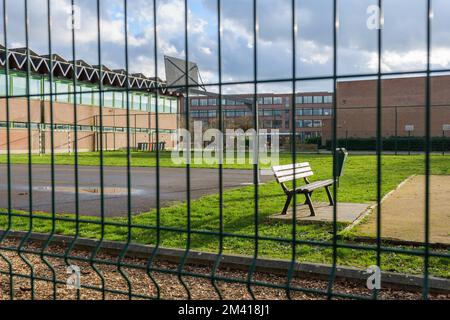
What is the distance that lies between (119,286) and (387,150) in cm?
3240

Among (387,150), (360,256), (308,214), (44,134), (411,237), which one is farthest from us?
(387,150)

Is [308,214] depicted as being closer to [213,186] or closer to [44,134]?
[213,186]

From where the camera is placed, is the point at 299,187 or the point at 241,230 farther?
the point at 299,187

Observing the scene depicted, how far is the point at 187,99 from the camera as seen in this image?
2496mm

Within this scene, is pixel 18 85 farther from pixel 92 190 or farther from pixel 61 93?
pixel 61 93

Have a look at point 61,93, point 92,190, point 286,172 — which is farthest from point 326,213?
point 92,190

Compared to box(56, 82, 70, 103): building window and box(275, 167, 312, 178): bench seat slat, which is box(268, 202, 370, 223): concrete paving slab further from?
box(56, 82, 70, 103): building window

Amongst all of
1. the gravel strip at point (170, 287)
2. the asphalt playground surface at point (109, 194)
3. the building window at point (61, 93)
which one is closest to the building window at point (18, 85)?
the building window at point (61, 93)

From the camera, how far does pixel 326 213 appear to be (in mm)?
6660

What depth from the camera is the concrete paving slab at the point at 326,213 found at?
6219 millimetres

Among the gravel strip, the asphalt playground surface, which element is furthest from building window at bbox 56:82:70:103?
the asphalt playground surface
